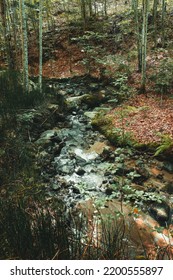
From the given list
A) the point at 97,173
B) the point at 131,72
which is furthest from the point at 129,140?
the point at 131,72

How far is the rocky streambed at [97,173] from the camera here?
13.5 ft

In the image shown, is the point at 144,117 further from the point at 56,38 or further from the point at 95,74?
the point at 56,38

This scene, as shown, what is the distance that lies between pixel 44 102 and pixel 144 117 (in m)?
3.53

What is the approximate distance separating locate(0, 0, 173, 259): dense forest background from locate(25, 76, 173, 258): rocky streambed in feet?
0.07

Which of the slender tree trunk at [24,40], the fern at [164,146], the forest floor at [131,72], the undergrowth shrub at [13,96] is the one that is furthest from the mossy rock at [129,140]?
the slender tree trunk at [24,40]

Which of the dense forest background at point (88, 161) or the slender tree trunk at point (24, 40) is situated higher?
the slender tree trunk at point (24, 40)

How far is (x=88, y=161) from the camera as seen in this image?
635 cm

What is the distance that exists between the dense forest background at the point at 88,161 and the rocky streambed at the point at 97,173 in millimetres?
23

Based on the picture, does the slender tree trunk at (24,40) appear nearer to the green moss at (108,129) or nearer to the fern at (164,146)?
the green moss at (108,129)

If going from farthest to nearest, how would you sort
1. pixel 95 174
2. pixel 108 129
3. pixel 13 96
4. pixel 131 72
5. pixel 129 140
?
pixel 131 72, pixel 108 129, pixel 13 96, pixel 129 140, pixel 95 174

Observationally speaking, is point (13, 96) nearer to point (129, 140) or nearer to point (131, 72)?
point (129, 140)

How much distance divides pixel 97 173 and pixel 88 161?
0.68m

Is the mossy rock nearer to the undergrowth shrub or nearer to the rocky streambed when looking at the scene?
the rocky streambed
